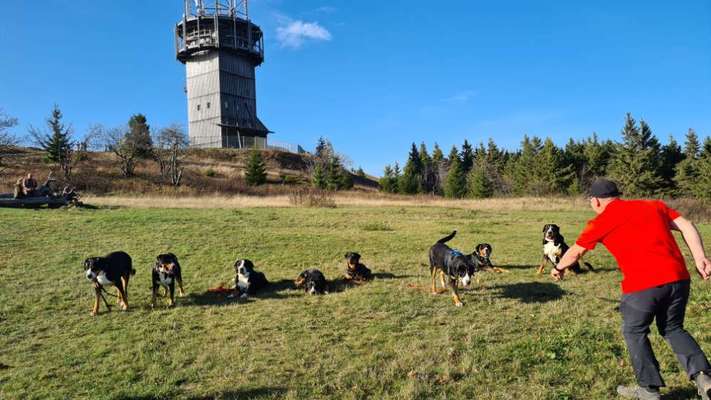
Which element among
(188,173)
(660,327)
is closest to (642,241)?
(660,327)

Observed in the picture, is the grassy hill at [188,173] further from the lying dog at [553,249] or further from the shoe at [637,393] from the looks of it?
the shoe at [637,393]

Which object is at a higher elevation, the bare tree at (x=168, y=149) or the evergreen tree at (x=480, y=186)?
the bare tree at (x=168, y=149)

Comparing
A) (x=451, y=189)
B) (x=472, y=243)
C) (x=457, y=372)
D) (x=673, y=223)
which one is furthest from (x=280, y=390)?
(x=451, y=189)

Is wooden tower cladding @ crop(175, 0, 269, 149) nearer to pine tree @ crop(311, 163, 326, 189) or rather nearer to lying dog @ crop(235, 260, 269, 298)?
pine tree @ crop(311, 163, 326, 189)

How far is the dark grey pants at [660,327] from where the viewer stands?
383cm

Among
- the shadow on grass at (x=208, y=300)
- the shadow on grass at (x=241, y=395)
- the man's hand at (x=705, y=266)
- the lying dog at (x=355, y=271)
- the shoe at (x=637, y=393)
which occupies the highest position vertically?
the man's hand at (x=705, y=266)

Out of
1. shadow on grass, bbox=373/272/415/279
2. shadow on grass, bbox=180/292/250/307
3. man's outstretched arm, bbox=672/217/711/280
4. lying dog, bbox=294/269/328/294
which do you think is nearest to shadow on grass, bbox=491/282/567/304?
shadow on grass, bbox=373/272/415/279

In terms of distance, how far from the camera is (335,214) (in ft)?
72.5

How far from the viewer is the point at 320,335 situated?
6391 mm

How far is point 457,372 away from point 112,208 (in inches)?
911

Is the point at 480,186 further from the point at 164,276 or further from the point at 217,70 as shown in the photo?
the point at 164,276

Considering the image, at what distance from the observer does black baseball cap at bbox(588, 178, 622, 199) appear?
4.12 metres

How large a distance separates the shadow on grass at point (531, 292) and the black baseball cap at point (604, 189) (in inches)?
164

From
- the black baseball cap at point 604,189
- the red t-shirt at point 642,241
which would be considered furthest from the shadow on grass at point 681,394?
the black baseball cap at point 604,189
